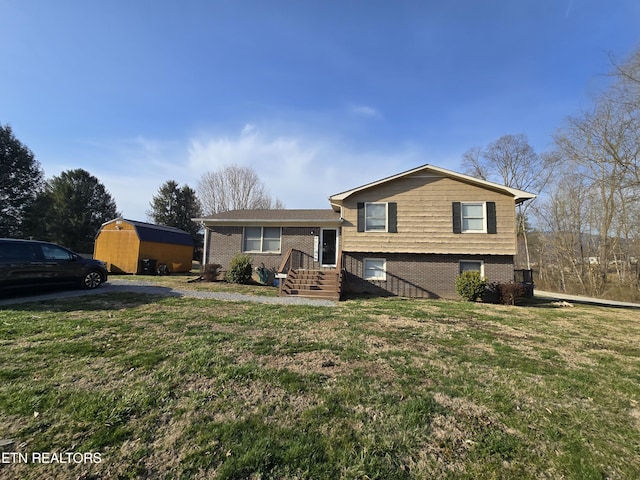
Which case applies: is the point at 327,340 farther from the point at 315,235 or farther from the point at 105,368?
the point at 315,235

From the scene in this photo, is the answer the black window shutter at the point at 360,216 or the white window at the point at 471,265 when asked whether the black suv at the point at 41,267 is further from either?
the white window at the point at 471,265

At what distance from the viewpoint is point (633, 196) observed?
55.0 ft

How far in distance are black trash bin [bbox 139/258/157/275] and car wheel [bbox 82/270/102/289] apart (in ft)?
23.8

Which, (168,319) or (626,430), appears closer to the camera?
(626,430)

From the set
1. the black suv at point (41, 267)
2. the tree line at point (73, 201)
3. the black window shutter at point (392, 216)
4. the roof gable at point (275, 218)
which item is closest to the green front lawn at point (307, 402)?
the black suv at point (41, 267)

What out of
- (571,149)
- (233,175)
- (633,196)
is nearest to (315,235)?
(633,196)

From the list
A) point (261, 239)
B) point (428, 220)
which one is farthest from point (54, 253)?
point (428, 220)

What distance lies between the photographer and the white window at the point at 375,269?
1280 cm

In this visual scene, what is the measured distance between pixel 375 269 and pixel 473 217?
4.68 metres

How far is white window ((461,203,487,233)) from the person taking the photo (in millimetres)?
12234

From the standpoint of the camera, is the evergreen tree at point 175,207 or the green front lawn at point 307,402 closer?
the green front lawn at point 307,402

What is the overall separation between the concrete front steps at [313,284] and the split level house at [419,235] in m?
0.04

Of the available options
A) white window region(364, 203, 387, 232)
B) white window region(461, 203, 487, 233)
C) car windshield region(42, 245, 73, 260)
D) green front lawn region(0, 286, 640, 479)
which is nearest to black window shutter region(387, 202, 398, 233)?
white window region(364, 203, 387, 232)

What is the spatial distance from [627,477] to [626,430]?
2.81 ft
